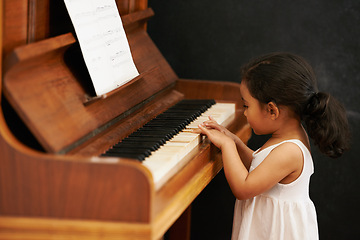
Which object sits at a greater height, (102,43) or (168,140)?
(102,43)

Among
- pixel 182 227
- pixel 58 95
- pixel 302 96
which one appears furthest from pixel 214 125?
pixel 182 227

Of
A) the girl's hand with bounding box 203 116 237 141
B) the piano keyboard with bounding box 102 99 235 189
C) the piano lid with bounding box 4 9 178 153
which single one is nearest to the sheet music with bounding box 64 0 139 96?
the piano lid with bounding box 4 9 178 153

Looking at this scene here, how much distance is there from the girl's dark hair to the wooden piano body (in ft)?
0.97

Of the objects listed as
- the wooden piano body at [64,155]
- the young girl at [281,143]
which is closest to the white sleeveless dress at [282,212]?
the young girl at [281,143]

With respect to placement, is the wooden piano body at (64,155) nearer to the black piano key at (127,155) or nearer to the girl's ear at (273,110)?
the black piano key at (127,155)

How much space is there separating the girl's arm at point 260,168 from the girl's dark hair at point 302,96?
0.38 ft

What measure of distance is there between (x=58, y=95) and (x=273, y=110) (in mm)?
761

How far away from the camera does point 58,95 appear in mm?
Answer: 1539

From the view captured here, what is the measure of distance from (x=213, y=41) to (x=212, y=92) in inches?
18.4

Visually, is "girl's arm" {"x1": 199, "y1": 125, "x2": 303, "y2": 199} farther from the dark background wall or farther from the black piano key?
the dark background wall

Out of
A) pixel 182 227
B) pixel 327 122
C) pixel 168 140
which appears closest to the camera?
pixel 168 140

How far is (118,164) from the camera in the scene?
1.21 m

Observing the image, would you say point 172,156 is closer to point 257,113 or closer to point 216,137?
point 216,137

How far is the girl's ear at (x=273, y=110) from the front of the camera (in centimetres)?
183
